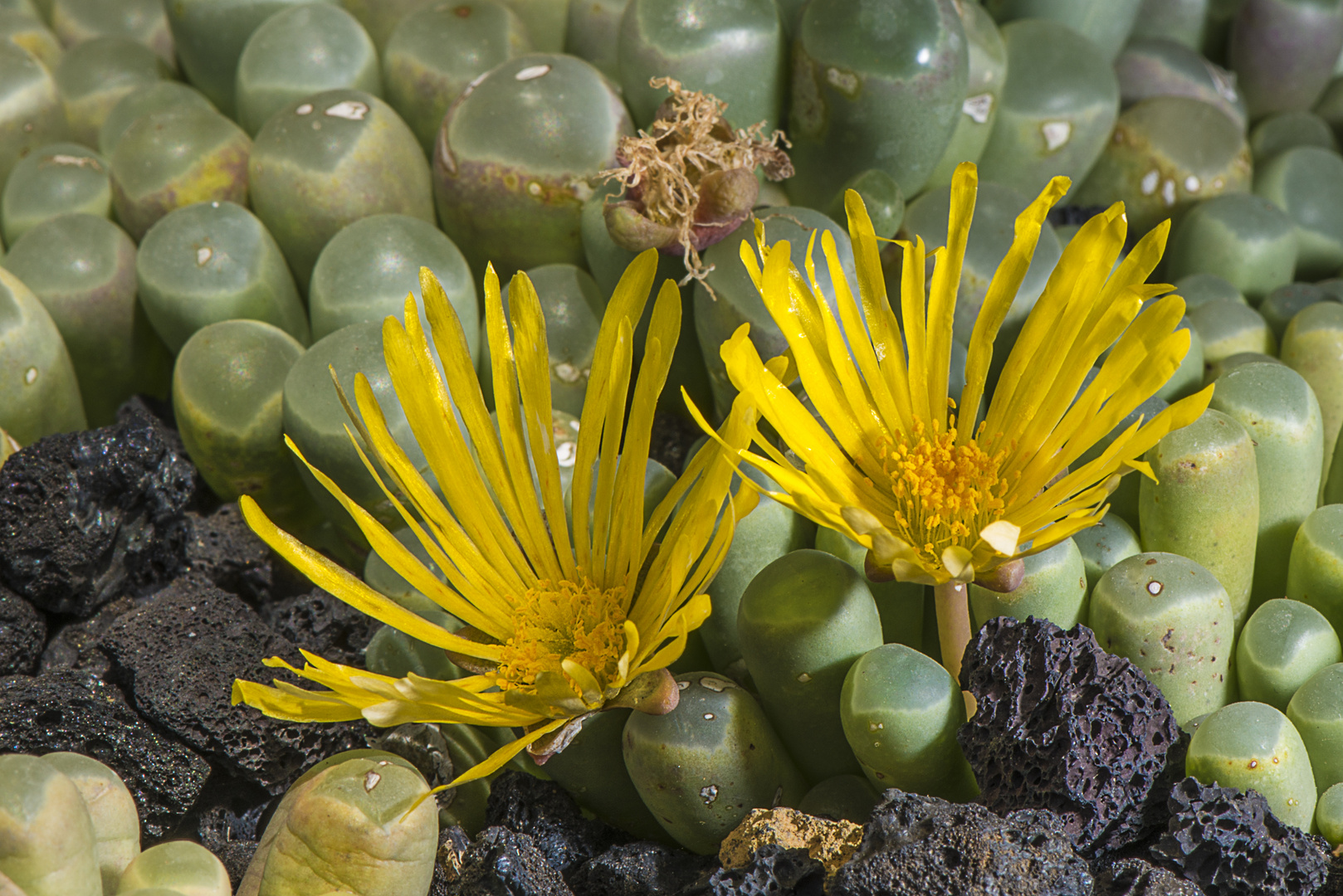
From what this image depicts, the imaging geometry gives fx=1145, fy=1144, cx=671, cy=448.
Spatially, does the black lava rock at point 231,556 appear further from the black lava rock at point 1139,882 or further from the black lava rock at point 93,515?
the black lava rock at point 1139,882

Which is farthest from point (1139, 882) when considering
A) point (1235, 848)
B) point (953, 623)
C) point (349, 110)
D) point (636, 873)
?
point (349, 110)

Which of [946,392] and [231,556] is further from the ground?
[946,392]

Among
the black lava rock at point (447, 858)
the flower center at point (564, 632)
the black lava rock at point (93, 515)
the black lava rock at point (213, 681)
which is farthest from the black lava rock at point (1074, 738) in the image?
the black lava rock at point (93, 515)

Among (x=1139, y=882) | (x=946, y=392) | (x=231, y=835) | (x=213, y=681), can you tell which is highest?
(x=946, y=392)

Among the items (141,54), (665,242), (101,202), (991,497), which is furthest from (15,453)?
(991,497)

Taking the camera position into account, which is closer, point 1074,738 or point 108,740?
point 1074,738

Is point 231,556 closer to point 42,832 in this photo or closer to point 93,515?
point 93,515

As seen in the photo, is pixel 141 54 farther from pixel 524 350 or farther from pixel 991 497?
pixel 991 497
